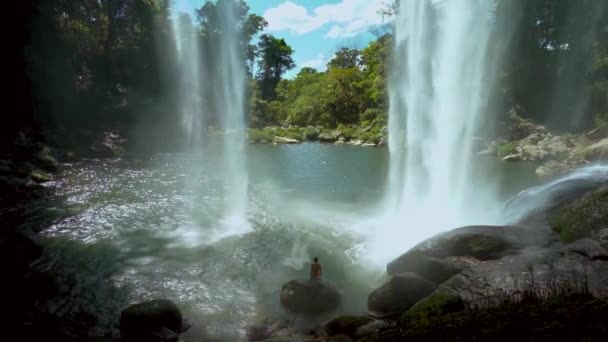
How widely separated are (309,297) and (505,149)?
3004 cm

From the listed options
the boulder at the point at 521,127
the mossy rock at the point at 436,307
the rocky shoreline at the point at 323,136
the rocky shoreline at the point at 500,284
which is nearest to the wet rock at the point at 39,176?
the rocky shoreline at the point at 500,284

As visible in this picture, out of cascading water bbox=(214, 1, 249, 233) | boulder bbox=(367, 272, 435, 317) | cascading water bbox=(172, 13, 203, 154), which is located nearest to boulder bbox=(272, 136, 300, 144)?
cascading water bbox=(214, 1, 249, 233)

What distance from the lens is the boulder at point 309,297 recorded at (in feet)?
29.9

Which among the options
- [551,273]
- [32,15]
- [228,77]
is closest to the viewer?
[551,273]

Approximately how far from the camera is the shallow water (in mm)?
9656

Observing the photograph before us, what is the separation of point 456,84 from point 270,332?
50.2ft

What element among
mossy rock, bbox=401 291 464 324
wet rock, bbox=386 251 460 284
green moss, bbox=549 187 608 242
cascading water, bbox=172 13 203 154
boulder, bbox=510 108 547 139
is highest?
cascading water, bbox=172 13 203 154

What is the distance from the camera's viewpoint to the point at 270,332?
8.18m

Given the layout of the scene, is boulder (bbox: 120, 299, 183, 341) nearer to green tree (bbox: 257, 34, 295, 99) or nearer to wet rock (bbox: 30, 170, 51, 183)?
wet rock (bbox: 30, 170, 51, 183)

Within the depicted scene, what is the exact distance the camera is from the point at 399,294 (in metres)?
8.73

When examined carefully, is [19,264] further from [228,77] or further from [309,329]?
[228,77]

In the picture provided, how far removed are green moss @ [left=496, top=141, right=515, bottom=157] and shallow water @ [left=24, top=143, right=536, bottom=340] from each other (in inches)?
232

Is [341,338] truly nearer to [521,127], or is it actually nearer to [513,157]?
[513,157]

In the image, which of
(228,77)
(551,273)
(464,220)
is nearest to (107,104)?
(228,77)
